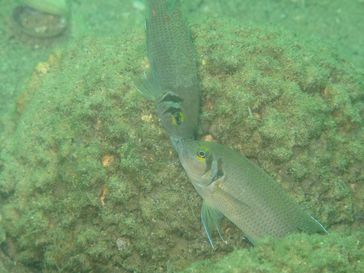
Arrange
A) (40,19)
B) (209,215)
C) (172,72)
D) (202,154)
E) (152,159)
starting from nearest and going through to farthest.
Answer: (202,154)
(209,215)
(172,72)
(152,159)
(40,19)

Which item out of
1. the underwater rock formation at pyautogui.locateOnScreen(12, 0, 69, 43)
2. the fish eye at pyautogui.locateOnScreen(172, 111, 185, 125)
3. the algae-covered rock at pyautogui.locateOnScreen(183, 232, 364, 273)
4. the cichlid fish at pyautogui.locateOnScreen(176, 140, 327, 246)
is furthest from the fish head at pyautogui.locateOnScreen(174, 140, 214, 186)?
the underwater rock formation at pyautogui.locateOnScreen(12, 0, 69, 43)

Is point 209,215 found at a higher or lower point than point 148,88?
lower

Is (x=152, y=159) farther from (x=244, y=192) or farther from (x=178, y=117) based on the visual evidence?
(x=244, y=192)

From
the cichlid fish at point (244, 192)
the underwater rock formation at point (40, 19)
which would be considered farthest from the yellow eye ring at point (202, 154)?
the underwater rock formation at point (40, 19)

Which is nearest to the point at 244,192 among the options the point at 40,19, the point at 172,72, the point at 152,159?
the point at 152,159

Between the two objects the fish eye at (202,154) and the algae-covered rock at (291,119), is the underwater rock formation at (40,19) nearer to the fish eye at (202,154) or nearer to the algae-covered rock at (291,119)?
the algae-covered rock at (291,119)

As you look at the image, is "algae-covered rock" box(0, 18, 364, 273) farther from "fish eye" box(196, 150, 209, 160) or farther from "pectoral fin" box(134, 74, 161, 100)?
"fish eye" box(196, 150, 209, 160)

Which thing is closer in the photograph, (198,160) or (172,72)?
(198,160)

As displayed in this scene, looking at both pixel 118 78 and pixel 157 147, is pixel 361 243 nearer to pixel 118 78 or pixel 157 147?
pixel 157 147

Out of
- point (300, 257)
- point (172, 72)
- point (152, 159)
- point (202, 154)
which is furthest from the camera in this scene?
point (152, 159)

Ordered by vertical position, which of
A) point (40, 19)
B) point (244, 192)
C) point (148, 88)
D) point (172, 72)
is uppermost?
point (172, 72)
